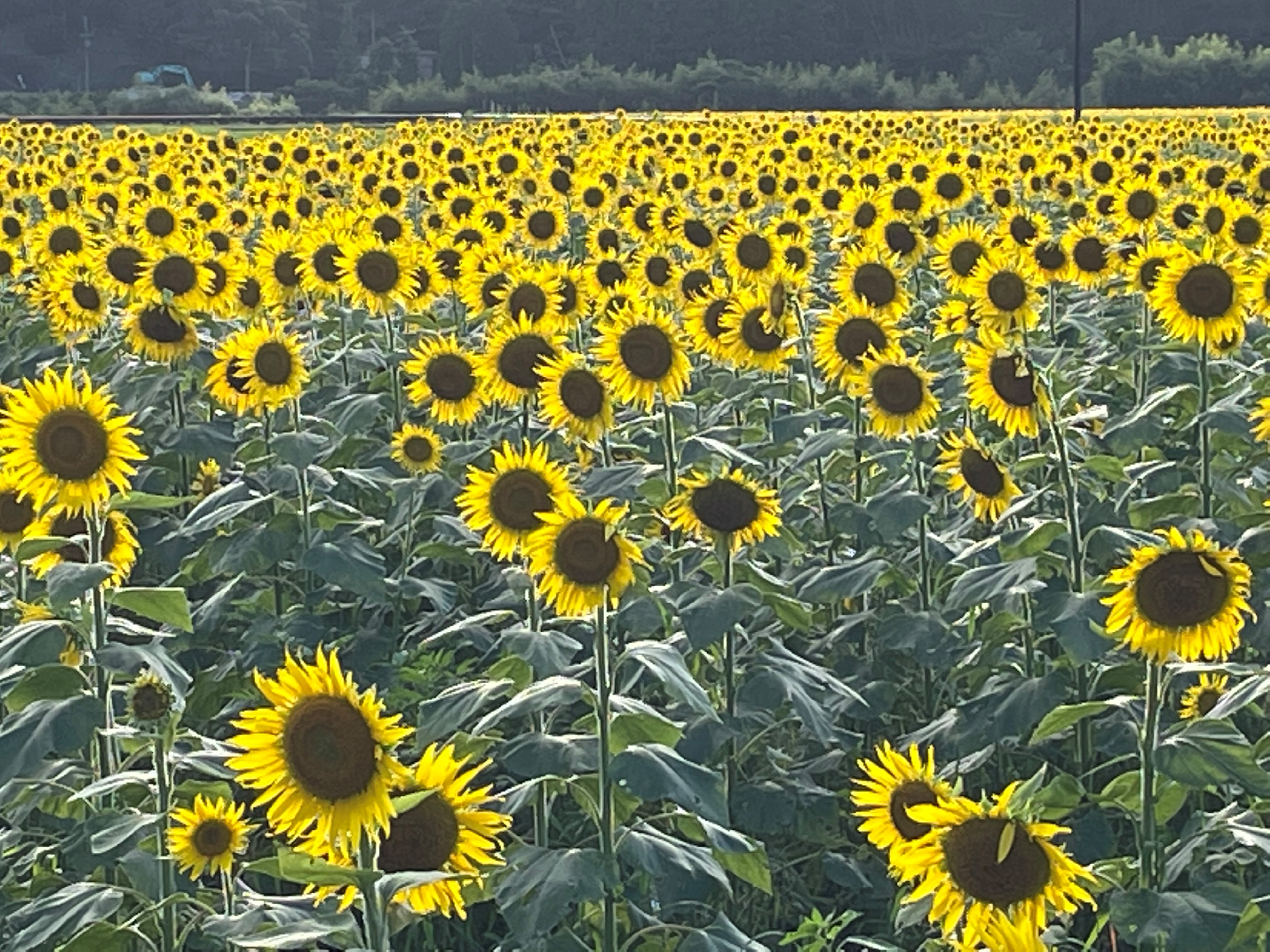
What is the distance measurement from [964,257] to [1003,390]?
2.86 meters

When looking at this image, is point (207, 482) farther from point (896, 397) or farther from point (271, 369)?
point (896, 397)

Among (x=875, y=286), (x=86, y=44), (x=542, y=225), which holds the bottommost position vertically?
(x=875, y=286)

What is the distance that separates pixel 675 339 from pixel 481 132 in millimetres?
15105

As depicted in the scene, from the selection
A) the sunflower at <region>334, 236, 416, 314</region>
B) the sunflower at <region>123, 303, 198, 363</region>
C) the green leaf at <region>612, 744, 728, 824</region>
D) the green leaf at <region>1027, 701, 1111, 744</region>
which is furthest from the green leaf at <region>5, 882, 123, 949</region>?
A: the sunflower at <region>334, 236, 416, 314</region>

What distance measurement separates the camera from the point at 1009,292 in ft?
24.1

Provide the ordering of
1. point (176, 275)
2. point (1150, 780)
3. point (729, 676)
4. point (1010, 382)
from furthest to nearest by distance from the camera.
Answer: point (176, 275) < point (1010, 382) < point (729, 676) < point (1150, 780)

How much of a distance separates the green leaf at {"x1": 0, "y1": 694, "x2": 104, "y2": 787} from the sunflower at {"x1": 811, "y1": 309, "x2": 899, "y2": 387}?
331 cm

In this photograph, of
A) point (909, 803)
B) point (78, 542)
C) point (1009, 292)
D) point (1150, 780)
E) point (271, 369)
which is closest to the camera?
point (909, 803)

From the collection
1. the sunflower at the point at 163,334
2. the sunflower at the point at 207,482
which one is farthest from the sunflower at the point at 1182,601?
the sunflower at the point at 163,334

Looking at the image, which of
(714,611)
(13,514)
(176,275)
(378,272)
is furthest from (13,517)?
(378,272)

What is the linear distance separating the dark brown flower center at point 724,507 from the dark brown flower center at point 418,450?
A: 2051mm

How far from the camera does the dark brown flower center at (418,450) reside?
22.3ft

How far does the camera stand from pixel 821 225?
13.5 metres

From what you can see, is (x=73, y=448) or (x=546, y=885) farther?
(x=73, y=448)
